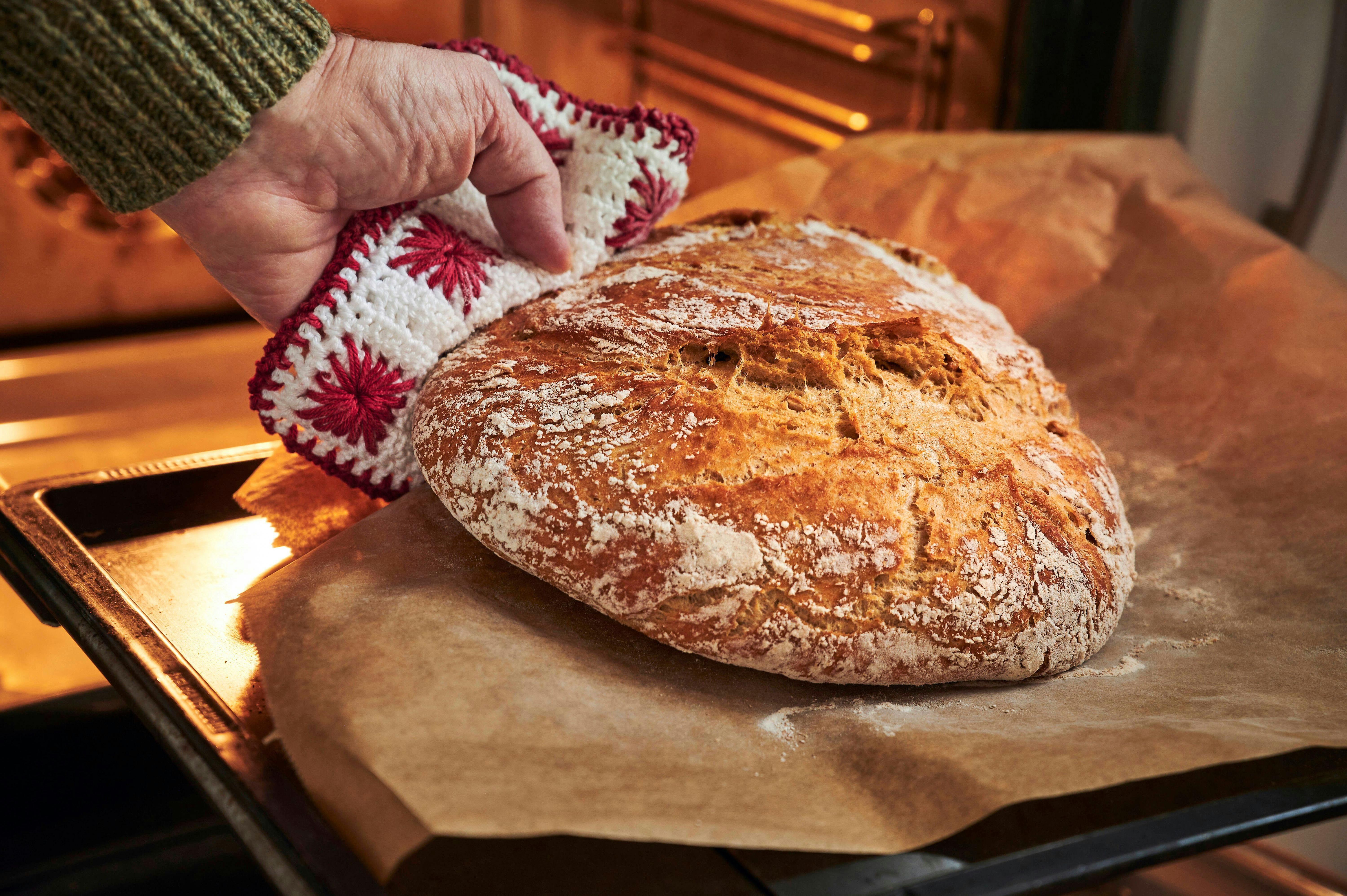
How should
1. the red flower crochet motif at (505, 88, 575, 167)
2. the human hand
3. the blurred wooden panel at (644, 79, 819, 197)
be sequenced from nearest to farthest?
the human hand < the red flower crochet motif at (505, 88, 575, 167) < the blurred wooden panel at (644, 79, 819, 197)

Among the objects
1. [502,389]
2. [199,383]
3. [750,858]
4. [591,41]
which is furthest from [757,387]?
[199,383]

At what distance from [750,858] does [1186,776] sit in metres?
0.32

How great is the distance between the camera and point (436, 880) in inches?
23.6

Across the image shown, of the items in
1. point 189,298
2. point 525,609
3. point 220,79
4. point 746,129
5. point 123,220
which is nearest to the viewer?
point 220,79

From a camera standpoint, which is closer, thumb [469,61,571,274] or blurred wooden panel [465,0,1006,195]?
thumb [469,61,571,274]

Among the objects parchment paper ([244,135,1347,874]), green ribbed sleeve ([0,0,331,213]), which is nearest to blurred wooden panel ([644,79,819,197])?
parchment paper ([244,135,1347,874])

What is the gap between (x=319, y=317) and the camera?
2.87 feet

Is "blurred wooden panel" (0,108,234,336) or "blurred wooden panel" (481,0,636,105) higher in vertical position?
"blurred wooden panel" (481,0,636,105)

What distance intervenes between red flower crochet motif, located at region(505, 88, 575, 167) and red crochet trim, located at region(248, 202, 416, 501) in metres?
0.16

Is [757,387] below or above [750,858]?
above

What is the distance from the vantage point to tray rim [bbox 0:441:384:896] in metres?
0.59

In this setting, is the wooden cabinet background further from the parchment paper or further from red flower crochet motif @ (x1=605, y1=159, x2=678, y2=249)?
red flower crochet motif @ (x1=605, y1=159, x2=678, y2=249)

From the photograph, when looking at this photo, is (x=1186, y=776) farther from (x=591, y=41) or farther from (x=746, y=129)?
(x=591, y=41)

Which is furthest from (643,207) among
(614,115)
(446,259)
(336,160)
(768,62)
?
(768,62)
